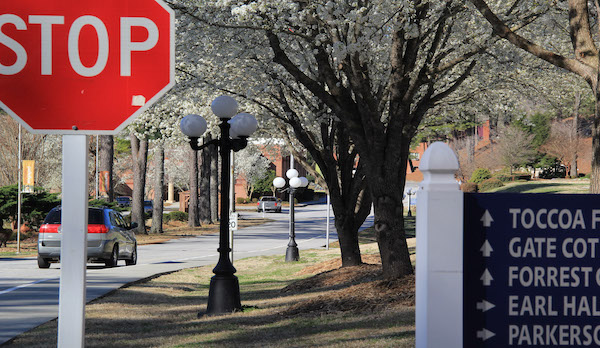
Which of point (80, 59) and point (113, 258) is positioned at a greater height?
point (80, 59)

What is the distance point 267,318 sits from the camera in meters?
12.2

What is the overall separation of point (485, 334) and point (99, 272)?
726 inches

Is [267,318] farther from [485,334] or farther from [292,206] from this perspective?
[292,206]

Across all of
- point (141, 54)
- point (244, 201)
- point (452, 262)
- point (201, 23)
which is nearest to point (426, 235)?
point (452, 262)

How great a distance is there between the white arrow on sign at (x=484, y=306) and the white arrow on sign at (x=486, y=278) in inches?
3.5

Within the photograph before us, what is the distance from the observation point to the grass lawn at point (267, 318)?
9.86 meters

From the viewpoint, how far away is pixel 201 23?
48.0 feet

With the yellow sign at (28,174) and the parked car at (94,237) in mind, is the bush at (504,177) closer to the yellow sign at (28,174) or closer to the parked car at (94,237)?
the yellow sign at (28,174)

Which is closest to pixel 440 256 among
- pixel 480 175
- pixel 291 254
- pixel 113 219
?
pixel 113 219

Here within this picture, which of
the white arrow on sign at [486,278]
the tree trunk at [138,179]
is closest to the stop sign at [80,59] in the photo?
the white arrow on sign at [486,278]

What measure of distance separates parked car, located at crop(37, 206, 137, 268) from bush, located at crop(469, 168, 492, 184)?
167ft

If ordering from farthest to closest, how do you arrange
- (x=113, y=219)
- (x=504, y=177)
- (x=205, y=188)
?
(x=504, y=177), (x=205, y=188), (x=113, y=219)

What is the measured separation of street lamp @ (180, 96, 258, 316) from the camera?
1305cm

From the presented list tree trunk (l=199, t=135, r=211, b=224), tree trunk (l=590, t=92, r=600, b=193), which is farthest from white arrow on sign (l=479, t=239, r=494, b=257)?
tree trunk (l=199, t=135, r=211, b=224)
